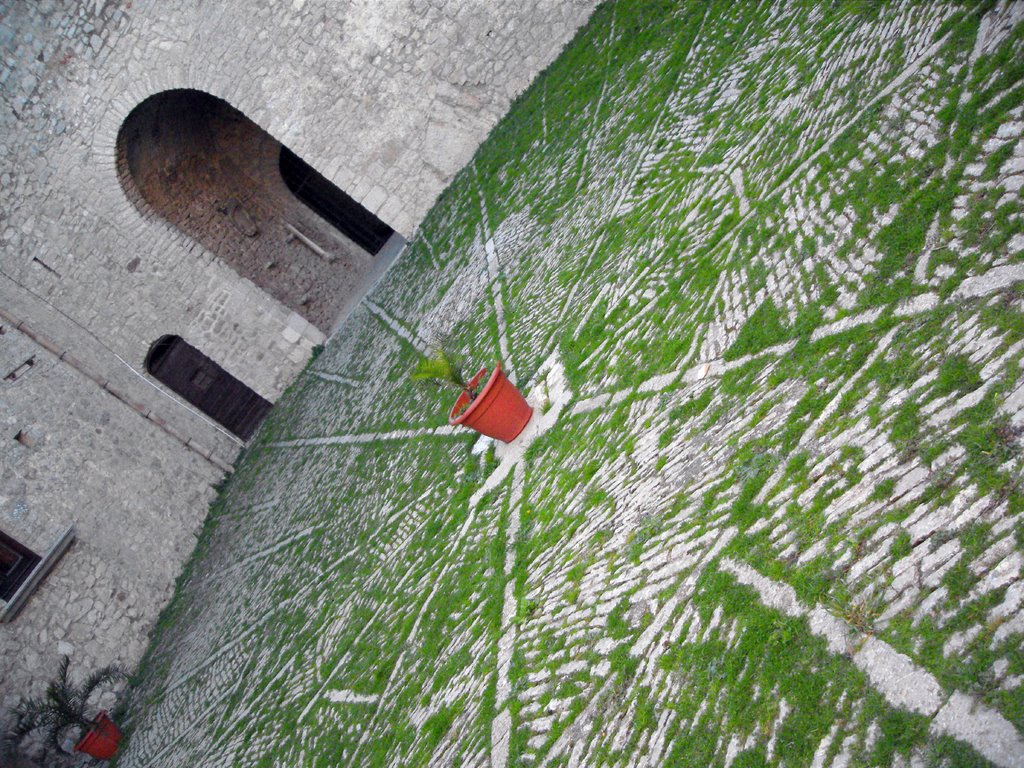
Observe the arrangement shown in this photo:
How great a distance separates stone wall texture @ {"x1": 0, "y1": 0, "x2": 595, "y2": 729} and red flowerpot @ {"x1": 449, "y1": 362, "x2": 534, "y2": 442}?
5.45m

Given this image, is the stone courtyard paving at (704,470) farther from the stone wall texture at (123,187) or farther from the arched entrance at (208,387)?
the arched entrance at (208,387)

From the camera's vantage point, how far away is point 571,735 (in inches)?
151

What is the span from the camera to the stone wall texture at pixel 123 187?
Result: 995 cm

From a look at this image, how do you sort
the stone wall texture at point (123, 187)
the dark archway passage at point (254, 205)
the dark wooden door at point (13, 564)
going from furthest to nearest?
the dark archway passage at point (254, 205) < the stone wall texture at point (123, 187) < the dark wooden door at point (13, 564)

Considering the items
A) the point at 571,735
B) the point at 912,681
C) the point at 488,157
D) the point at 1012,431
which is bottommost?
the point at 571,735

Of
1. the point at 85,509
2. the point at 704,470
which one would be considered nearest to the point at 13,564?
the point at 85,509

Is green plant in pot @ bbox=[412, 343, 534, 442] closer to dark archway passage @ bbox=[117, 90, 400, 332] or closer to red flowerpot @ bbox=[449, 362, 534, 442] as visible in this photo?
red flowerpot @ bbox=[449, 362, 534, 442]

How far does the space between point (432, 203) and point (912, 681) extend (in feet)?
29.0

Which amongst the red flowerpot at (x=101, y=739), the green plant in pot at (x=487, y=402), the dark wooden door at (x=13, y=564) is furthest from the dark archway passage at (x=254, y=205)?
the green plant in pot at (x=487, y=402)

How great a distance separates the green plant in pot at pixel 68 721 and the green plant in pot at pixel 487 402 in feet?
17.1

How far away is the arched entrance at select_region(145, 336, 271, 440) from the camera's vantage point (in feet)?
37.3

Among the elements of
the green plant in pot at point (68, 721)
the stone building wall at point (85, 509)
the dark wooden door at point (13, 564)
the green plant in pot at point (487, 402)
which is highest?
the green plant in pot at point (487, 402)

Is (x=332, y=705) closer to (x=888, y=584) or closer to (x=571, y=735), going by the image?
(x=571, y=735)

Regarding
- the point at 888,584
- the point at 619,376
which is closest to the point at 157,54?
the point at 619,376
